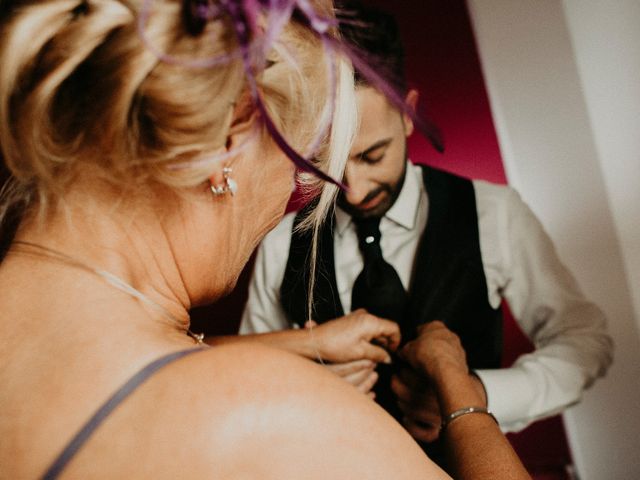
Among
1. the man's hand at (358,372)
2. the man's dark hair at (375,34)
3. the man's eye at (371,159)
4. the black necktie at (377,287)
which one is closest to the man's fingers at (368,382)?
the man's hand at (358,372)

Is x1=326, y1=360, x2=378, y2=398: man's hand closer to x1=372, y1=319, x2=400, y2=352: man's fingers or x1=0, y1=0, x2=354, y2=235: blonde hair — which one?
x1=372, y1=319, x2=400, y2=352: man's fingers

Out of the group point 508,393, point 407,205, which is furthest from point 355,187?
point 508,393

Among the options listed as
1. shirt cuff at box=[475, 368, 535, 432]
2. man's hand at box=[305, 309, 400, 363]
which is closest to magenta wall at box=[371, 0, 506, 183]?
shirt cuff at box=[475, 368, 535, 432]

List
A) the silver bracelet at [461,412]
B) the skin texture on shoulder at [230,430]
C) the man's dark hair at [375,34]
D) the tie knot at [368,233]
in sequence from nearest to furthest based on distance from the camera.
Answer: the skin texture on shoulder at [230,430] < the silver bracelet at [461,412] < the man's dark hair at [375,34] < the tie knot at [368,233]

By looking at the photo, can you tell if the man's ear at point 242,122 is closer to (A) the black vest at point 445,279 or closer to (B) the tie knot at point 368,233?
(A) the black vest at point 445,279

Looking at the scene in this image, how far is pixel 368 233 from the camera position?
4.44ft

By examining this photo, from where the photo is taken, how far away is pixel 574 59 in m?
1.42

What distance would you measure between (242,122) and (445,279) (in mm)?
835

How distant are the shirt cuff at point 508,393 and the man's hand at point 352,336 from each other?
9.7 inches

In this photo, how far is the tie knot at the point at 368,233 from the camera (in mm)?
1333

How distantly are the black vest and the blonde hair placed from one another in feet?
2.36

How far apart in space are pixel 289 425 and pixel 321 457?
0.13 ft

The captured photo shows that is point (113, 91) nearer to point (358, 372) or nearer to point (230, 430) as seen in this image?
point (230, 430)

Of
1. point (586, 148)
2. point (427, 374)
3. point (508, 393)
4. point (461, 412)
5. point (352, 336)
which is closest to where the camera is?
point (461, 412)
